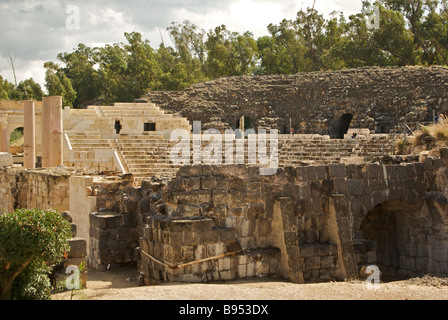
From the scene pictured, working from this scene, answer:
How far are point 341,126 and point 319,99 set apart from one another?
2597 millimetres

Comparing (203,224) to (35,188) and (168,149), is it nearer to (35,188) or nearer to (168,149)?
(35,188)

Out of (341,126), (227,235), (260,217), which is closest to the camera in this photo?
(227,235)

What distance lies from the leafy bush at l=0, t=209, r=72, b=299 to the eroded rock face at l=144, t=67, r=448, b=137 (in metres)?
27.6

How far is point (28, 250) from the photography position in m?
6.45

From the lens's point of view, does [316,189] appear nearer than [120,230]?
Yes

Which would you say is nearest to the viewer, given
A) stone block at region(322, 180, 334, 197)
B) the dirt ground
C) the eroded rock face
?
the dirt ground

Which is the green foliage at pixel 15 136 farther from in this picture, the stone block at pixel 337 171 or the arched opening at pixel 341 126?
the stone block at pixel 337 171

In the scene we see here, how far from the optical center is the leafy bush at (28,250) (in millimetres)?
6395

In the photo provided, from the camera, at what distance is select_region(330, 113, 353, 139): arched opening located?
3700 centimetres

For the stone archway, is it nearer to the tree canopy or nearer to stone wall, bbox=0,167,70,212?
stone wall, bbox=0,167,70,212

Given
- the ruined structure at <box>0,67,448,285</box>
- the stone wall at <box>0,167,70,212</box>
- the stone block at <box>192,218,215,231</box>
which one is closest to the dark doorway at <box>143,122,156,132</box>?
the ruined structure at <box>0,67,448,285</box>

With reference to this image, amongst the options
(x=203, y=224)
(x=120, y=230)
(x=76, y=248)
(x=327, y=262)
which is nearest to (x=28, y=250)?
(x=76, y=248)
